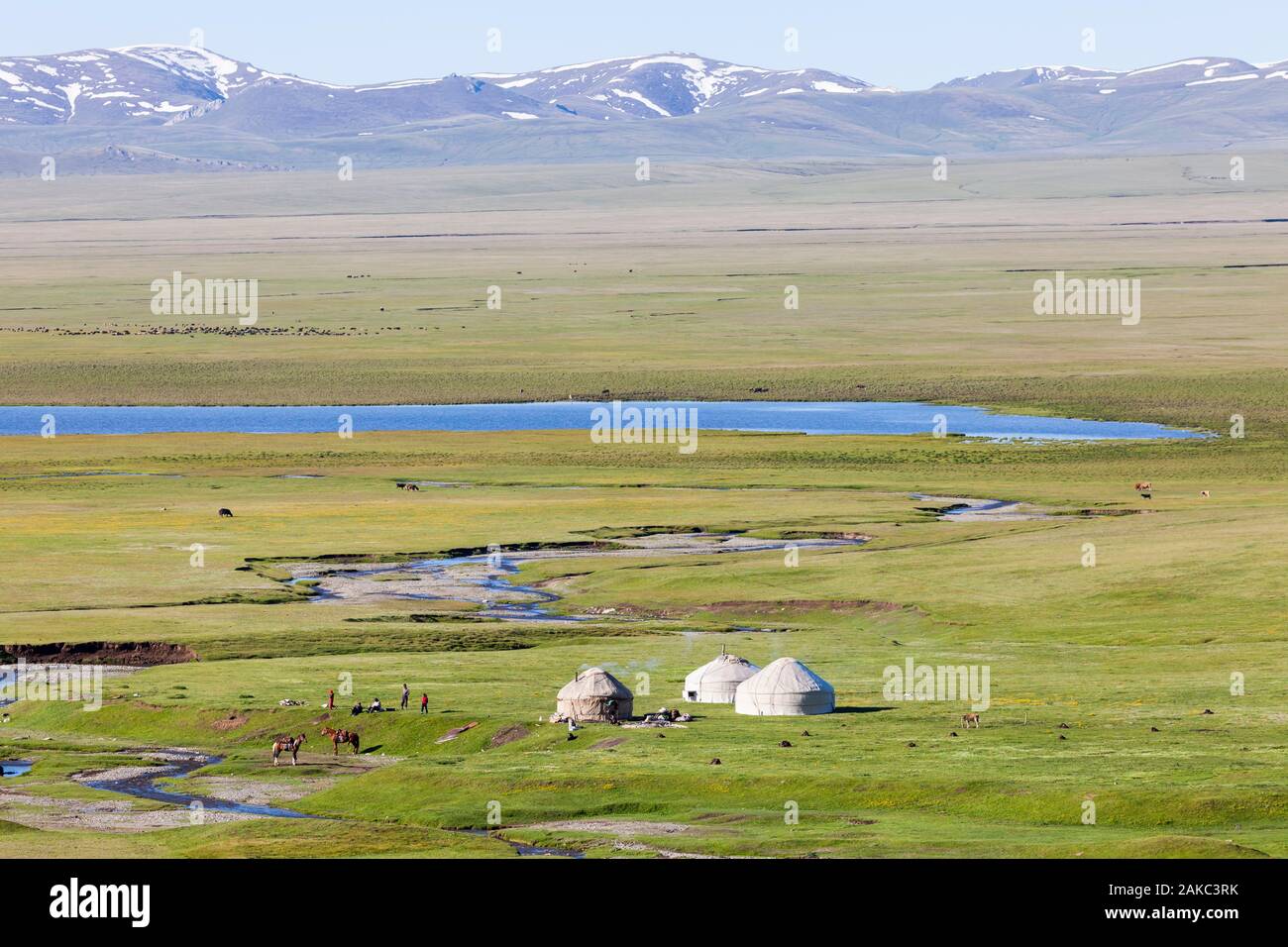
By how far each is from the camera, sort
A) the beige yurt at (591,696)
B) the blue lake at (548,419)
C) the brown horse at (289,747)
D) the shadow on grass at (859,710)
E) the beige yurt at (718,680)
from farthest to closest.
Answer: the blue lake at (548,419), the beige yurt at (718,680), the shadow on grass at (859,710), the beige yurt at (591,696), the brown horse at (289,747)

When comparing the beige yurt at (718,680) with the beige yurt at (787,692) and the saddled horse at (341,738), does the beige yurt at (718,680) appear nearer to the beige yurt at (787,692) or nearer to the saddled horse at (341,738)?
the beige yurt at (787,692)

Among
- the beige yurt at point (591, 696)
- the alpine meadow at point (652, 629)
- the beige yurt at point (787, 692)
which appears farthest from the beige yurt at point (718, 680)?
the beige yurt at point (591, 696)

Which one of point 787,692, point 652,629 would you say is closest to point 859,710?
point 787,692

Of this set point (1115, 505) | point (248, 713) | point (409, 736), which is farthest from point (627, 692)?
point (1115, 505)

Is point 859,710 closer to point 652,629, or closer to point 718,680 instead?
point 718,680

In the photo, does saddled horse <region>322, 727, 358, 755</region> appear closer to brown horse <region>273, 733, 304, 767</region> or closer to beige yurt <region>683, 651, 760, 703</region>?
brown horse <region>273, 733, 304, 767</region>
